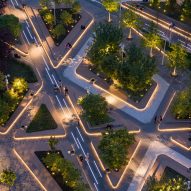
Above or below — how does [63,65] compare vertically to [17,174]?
above

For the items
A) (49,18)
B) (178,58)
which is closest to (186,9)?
(178,58)

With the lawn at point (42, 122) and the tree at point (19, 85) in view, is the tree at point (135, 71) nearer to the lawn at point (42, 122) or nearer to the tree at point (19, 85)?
the lawn at point (42, 122)

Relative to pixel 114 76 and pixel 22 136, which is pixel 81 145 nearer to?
pixel 22 136

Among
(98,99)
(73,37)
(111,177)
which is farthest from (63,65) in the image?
(111,177)

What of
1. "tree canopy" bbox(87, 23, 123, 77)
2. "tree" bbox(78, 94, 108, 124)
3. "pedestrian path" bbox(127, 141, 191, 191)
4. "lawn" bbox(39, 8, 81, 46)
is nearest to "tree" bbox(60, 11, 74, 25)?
"lawn" bbox(39, 8, 81, 46)

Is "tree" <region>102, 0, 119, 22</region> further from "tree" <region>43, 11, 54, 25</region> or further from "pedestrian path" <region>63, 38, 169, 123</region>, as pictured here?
"pedestrian path" <region>63, 38, 169, 123</region>

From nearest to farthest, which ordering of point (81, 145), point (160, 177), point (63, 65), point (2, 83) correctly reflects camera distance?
point (160, 177) → point (81, 145) → point (2, 83) → point (63, 65)

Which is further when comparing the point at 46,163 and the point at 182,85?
the point at 182,85

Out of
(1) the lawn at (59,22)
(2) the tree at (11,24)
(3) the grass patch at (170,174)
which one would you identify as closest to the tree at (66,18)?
(1) the lawn at (59,22)
